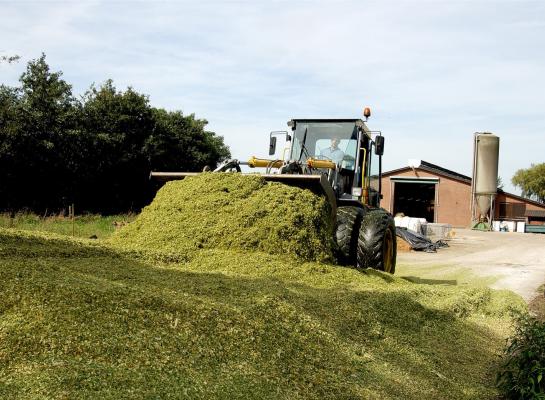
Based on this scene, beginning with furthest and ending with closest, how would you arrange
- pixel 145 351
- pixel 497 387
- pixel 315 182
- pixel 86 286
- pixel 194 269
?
1. pixel 315 182
2. pixel 194 269
3. pixel 497 387
4. pixel 86 286
5. pixel 145 351

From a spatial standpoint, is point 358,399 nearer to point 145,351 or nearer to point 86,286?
point 145,351

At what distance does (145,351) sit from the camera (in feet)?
10.3

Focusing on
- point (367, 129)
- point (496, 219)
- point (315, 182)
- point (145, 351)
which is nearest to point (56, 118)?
point (367, 129)

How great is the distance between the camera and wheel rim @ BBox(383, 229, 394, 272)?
8673 mm

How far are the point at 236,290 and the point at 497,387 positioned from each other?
6.79ft

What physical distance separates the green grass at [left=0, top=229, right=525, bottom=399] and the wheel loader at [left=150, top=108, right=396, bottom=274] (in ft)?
5.19

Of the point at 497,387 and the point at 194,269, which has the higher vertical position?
the point at 194,269

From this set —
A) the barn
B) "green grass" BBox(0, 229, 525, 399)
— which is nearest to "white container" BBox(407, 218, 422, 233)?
the barn

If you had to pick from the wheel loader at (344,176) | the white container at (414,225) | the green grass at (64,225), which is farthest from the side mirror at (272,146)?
the white container at (414,225)

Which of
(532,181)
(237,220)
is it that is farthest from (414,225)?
(532,181)

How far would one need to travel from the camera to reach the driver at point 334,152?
30.9 feet

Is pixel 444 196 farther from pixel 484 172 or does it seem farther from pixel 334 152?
pixel 334 152

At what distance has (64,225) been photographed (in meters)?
14.3

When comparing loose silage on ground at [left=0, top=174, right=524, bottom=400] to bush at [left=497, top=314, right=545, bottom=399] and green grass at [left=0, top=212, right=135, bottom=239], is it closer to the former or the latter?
bush at [left=497, top=314, right=545, bottom=399]
